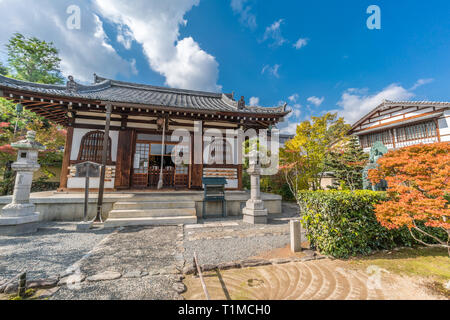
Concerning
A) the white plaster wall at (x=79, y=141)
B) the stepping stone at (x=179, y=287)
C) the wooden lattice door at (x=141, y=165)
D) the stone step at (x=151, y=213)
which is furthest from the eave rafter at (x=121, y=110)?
the stepping stone at (x=179, y=287)

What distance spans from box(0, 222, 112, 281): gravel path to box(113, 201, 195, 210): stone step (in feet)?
3.36

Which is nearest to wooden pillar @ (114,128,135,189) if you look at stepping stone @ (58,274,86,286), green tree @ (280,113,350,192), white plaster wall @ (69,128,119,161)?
white plaster wall @ (69,128,119,161)

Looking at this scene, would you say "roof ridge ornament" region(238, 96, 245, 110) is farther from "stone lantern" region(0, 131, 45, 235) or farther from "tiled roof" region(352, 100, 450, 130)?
"tiled roof" region(352, 100, 450, 130)

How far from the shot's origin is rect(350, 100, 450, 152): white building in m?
12.3

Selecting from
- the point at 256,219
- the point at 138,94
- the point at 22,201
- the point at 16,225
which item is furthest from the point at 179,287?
the point at 138,94

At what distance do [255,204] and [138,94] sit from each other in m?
9.70

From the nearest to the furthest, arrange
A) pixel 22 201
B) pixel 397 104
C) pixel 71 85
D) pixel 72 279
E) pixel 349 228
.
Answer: pixel 72 279 < pixel 349 228 < pixel 22 201 < pixel 71 85 < pixel 397 104

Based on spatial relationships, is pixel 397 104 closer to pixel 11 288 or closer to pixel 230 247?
pixel 230 247

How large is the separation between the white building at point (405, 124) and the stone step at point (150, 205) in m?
18.5

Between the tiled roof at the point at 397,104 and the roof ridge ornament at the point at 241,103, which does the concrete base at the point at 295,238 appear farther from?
the tiled roof at the point at 397,104

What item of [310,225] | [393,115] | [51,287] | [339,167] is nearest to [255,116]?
[310,225]

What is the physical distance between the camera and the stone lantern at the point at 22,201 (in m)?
4.16

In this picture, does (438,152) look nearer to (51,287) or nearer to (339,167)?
(51,287)

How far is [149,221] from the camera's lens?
520 centimetres
